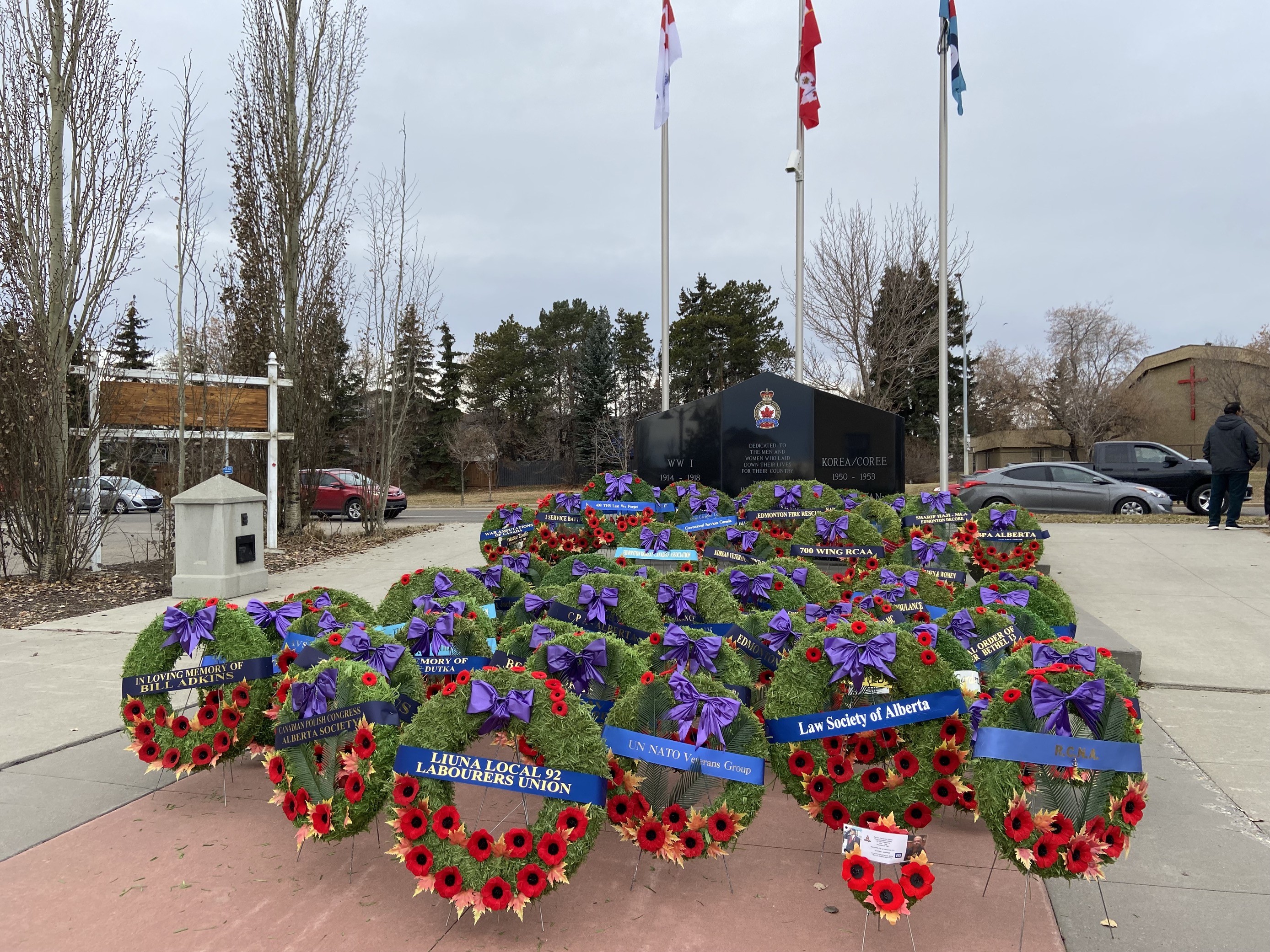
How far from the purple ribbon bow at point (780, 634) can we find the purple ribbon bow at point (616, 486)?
167 inches

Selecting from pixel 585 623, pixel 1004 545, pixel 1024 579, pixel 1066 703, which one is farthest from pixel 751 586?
pixel 1004 545

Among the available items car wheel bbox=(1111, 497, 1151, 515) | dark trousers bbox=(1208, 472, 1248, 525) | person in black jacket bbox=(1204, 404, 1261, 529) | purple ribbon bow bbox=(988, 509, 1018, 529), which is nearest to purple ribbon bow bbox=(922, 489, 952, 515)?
purple ribbon bow bbox=(988, 509, 1018, 529)

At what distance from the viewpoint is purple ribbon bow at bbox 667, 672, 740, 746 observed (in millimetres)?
2611

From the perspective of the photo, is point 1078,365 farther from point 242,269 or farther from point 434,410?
point 242,269

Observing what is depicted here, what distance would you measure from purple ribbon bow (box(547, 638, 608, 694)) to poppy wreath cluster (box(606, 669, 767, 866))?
38 cm

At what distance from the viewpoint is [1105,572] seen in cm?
887

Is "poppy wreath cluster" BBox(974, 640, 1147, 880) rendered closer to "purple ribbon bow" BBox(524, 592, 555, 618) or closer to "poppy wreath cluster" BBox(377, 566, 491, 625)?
"purple ribbon bow" BBox(524, 592, 555, 618)

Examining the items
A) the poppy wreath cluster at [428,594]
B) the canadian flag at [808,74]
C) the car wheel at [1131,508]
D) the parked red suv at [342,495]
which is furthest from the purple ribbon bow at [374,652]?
the parked red suv at [342,495]

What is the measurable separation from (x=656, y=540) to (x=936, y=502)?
2945mm

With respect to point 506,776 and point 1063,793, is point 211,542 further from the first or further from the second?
point 1063,793

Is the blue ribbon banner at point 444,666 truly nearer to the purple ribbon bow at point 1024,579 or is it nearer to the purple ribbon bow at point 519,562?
the purple ribbon bow at point 519,562

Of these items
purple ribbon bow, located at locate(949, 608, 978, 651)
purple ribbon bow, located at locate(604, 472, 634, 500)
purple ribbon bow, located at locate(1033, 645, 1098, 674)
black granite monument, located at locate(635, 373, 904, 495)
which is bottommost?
purple ribbon bow, located at locate(949, 608, 978, 651)

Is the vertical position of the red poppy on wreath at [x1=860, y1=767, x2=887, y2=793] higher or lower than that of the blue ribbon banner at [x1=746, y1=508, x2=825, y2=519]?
lower

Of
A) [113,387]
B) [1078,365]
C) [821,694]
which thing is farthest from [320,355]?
[1078,365]
